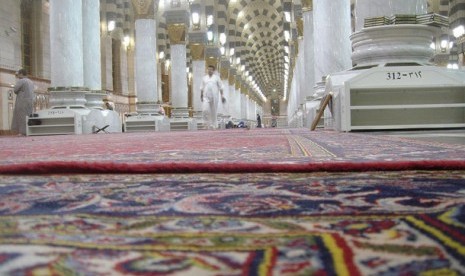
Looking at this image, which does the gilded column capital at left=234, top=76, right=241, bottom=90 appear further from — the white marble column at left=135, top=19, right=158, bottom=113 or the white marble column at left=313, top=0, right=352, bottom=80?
the white marble column at left=313, top=0, right=352, bottom=80

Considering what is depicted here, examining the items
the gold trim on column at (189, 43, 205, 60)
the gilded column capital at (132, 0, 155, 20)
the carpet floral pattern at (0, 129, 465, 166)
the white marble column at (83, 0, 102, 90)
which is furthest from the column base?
the gold trim on column at (189, 43, 205, 60)

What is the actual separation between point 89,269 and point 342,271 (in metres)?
0.31

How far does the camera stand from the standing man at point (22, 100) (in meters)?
8.00

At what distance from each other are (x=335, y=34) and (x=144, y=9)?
577cm

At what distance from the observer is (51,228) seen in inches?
32.9

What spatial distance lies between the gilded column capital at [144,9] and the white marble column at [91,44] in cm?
218

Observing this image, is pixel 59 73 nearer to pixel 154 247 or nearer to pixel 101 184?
pixel 101 184

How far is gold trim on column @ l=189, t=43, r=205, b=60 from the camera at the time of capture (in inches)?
669

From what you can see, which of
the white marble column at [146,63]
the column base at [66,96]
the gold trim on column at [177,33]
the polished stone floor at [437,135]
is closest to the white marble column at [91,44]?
the column base at [66,96]

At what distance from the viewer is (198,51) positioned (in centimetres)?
1725

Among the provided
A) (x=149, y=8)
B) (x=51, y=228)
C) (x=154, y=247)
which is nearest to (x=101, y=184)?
(x=51, y=228)

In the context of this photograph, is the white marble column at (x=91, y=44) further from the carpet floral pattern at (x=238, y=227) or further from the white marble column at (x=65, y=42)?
the carpet floral pattern at (x=238, y=227)

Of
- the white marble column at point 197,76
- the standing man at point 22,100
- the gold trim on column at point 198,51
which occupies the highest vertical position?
the gold trim on column at point 198,51

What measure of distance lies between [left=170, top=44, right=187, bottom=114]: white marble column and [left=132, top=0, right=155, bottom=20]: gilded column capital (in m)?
2.61
